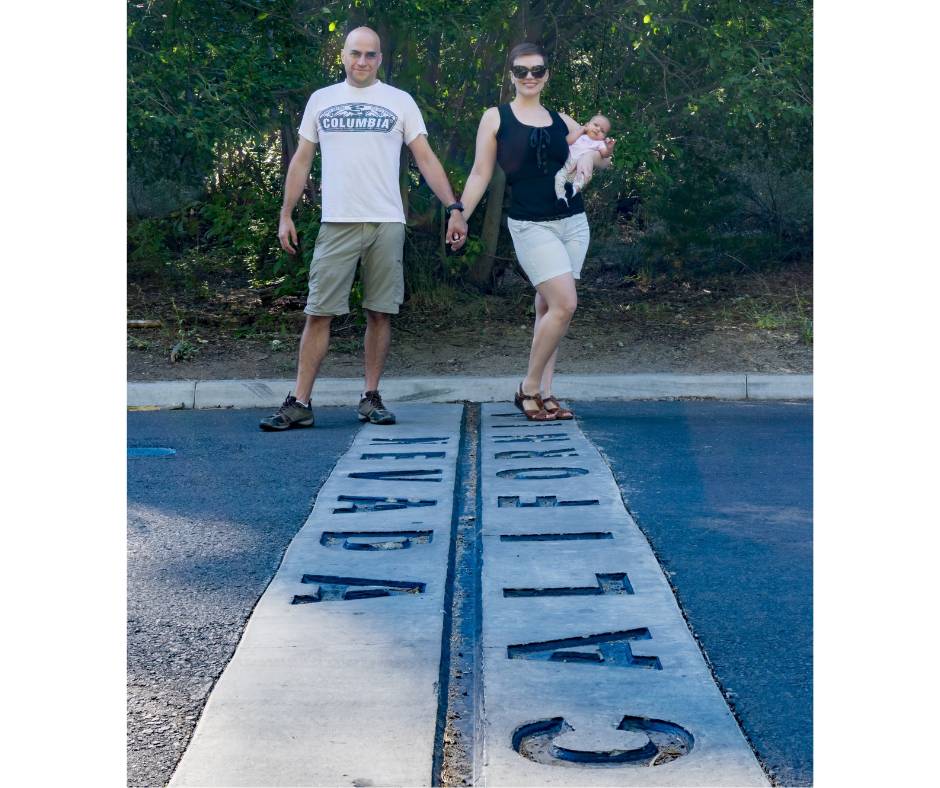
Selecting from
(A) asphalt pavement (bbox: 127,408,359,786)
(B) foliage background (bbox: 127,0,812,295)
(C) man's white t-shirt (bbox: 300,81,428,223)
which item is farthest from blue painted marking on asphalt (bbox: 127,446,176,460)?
(B) foliage background (bbox: 127,0,812,295)

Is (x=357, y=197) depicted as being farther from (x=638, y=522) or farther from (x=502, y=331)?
(x=502, y=331)

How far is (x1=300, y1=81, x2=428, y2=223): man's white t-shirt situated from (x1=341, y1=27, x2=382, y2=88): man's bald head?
0.08 metres

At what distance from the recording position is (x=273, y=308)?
10.9 m

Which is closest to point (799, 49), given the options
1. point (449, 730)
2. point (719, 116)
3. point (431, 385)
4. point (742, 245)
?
point (719, 116)

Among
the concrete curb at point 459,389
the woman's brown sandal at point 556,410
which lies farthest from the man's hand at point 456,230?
the concrete curb at point 459,389

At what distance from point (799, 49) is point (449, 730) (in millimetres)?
7855

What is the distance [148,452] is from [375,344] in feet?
4.71

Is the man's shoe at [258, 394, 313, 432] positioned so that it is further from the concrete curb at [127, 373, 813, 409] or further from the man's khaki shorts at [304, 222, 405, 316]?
the concrete curb at [127, 373, 813, 409]

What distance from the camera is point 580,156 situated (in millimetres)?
6703

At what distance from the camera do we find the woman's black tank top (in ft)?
22.1

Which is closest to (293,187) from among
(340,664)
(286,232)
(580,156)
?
(286,232)

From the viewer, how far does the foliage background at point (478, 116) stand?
29.9 ft

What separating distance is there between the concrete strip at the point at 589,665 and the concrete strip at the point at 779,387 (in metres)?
3.55
